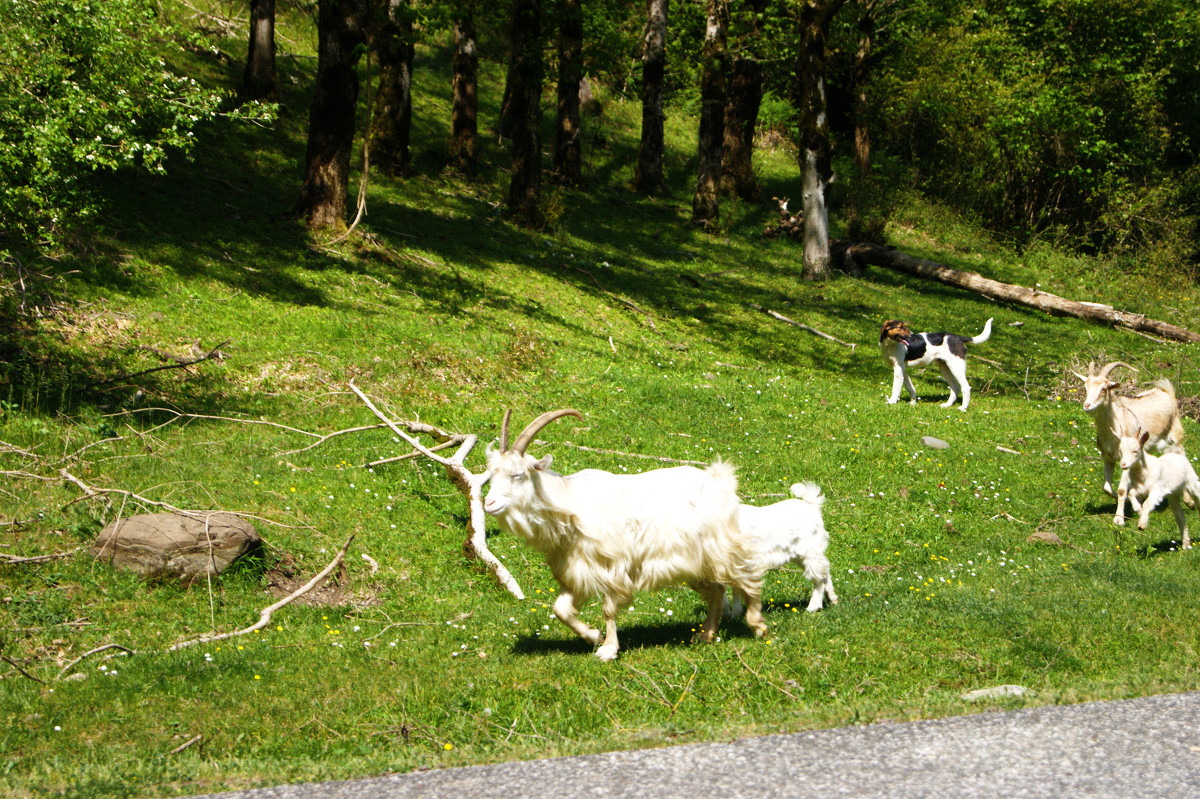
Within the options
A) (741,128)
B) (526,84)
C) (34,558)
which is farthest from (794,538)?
(741,128)

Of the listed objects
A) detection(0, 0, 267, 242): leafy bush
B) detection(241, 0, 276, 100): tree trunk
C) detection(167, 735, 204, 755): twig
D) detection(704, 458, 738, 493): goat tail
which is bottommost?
detection(167, 735, 204, 755): twig

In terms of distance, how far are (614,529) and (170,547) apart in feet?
13.4

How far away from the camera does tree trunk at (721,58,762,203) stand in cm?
3075

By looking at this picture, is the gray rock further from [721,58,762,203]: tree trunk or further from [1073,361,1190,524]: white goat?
[721,58,762,203]: tree trunk

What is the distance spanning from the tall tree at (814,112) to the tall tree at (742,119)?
573 cm

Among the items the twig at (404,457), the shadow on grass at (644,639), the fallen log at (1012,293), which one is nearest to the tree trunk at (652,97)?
the fallen log at (1012,293)

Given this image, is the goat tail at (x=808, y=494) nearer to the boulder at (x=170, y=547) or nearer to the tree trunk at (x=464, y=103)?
the boulder at (x=170, y=547)

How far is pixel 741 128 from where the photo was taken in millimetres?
32094

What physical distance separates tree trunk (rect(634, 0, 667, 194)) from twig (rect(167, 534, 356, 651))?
76.7ft

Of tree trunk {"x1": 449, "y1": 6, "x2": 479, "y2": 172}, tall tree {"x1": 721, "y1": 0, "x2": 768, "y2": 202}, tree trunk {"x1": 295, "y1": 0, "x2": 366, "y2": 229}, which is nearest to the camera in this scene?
tree trunk {"x1": 295, "y1": 0, "x2": 366, "y2": 229}

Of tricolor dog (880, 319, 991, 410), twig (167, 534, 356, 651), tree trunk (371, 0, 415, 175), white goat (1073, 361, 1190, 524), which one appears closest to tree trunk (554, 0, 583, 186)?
tree trunk (371, 0, 415, 175)

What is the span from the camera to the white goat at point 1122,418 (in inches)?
464

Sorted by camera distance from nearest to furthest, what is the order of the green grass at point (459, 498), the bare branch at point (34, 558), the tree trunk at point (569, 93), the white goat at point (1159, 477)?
the green grass at point (459, 498), the bare branch at point (34, 558), the white goat at point (1159, 477), the tree trunk at point (569, 93)

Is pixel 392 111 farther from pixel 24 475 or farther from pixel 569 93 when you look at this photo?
pixel 24 475
